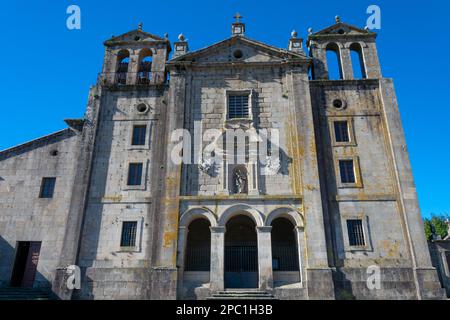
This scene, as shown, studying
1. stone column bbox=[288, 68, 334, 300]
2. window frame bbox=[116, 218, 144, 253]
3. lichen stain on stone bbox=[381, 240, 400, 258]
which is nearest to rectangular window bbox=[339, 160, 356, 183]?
stone column bbox=[288, 68, 334, 300]

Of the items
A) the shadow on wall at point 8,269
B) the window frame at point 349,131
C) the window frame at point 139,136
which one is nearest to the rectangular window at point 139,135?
the window frame at point 139,136

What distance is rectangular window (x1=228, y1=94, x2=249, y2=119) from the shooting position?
73.8ft

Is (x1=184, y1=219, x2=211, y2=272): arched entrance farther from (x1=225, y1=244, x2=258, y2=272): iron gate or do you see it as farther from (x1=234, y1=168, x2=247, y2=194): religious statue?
(x1=234, y1=168, x2=247, y2=194): religious statue

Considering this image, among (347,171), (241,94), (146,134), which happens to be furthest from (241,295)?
(241,94)

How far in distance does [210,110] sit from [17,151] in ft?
41.7

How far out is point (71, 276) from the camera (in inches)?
737

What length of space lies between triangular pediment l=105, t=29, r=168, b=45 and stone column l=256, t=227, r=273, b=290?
15.8 meters

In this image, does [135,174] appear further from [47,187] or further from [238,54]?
[238,54]
